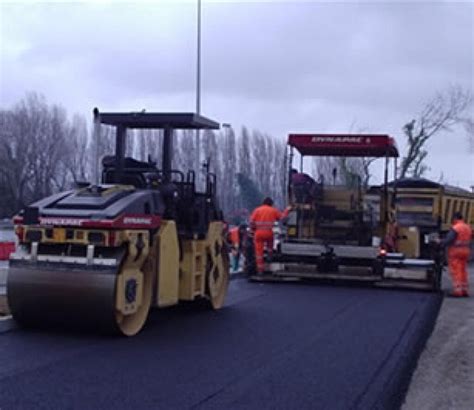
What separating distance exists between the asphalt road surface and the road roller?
0.25 metres

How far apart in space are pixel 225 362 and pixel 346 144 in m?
8.19

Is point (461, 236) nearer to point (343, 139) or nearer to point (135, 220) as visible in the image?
point (343, 139)

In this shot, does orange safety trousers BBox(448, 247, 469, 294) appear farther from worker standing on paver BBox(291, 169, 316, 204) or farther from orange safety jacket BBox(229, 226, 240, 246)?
orange safety jacket BBox(229, 226, 240, 246)

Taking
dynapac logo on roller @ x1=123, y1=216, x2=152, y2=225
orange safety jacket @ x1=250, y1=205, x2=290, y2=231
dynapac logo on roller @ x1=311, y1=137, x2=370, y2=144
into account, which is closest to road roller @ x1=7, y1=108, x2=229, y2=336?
dynapac logo on roller @ x1=123, y1=216, x2=152, y2=225

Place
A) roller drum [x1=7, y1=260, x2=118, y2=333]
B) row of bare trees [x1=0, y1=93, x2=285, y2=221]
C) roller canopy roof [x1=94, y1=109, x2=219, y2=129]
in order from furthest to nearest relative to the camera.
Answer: row of bare trees [x1=0, y1=93, x2=285, y2=221] → roller canopy roof [x1=94, y1=109, x2=219, y2=129] → roller drum [x1=7, y1=260, x2=118, y2=333]

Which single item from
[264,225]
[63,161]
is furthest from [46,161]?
[264,225]

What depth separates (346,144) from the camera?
14.3 meters

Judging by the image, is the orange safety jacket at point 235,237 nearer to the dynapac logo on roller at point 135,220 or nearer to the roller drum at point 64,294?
the dynapac logo on roller at point 135,220

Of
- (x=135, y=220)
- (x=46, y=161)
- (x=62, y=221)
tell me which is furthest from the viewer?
(x=46, y=161)

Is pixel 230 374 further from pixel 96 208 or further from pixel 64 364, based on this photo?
pixel 96 208

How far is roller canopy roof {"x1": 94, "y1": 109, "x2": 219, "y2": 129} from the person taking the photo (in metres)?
9.01

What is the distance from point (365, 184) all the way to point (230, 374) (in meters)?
9.01

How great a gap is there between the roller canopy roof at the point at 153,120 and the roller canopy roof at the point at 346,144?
Result: 5.46 metres

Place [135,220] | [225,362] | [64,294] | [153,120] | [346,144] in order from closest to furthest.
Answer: [225,362]
[64,294]
[135,220]
[153,120]
[346,144]
